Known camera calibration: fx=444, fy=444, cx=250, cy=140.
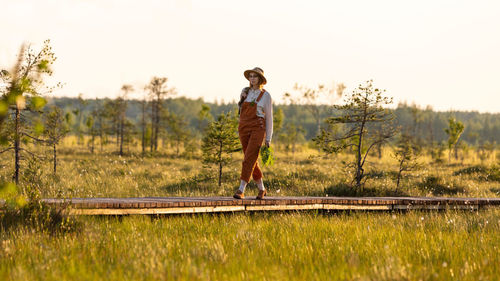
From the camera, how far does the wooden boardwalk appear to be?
7.34 metres

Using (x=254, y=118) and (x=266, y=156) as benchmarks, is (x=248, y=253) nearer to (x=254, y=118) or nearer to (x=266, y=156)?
(x=266, y=156)

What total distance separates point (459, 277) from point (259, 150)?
15.3 feet

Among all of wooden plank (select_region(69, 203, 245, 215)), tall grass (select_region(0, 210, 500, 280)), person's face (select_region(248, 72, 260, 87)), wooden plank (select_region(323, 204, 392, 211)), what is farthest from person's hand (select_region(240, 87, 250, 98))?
wooden plank (select_region(323, 204, 392, 211))

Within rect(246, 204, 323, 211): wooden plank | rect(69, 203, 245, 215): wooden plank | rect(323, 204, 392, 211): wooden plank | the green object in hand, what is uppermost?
the green object in hand

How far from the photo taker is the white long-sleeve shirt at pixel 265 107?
27.6ft

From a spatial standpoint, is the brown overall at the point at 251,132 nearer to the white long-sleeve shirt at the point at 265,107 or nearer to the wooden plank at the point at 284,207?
the white long-sleeve shirt at the point at 265,107

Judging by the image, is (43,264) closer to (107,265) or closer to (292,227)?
(107,265)

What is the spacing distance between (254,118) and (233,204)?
1.68 metres

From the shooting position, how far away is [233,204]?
8445 mm

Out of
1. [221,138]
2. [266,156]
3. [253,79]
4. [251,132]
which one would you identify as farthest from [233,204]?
[221,138]

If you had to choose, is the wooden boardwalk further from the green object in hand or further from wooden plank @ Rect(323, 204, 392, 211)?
the green object in hand

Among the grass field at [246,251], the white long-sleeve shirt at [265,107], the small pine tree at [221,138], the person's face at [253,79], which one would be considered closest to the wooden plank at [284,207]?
the grass field at [246,251]

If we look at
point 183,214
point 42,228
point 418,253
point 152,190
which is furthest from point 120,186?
point 418,253

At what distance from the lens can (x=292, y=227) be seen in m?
7.33
